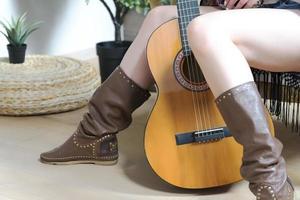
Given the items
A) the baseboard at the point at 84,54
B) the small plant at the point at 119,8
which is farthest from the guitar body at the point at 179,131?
the baseboard at the point at 84,54

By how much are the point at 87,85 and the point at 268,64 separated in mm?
1042

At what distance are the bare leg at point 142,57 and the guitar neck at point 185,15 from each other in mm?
109

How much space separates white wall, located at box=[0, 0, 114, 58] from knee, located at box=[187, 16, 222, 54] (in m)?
1.58

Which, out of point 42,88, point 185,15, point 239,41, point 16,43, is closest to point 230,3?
point 185,15

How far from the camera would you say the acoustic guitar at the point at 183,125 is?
1.39 metres

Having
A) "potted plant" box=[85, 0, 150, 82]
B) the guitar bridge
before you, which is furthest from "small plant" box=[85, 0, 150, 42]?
the guitar bridge

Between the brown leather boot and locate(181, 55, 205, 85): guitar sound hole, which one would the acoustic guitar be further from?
the brown leather boot

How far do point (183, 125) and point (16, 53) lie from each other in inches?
42.6

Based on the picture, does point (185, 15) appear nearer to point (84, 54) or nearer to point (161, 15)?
point (161, 15)

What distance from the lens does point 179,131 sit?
1.39 meters

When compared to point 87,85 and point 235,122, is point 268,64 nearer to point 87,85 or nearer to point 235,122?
point 235,122

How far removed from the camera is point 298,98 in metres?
1.66

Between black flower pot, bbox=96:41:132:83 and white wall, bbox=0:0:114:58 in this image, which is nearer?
black flower pot, bbox=96:41:132:83

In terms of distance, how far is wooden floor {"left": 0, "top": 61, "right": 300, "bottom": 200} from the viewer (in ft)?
4.59
